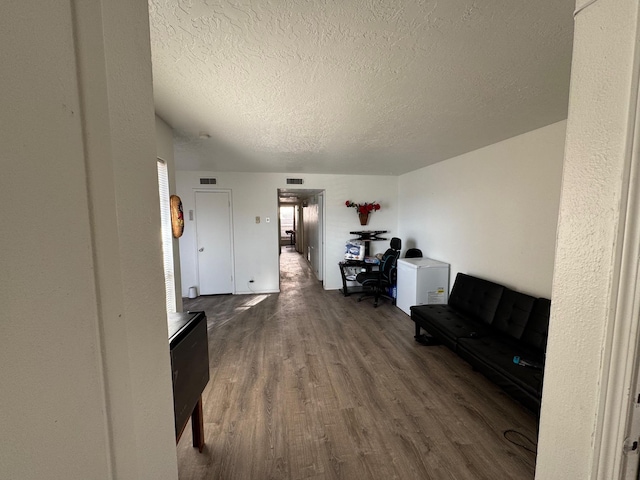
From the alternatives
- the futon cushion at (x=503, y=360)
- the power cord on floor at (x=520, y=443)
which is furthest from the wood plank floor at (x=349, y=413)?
the futon cushion at (x=503, y=360)

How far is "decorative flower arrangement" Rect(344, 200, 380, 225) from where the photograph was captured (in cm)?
507

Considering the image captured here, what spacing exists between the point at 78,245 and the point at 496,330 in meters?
3.30

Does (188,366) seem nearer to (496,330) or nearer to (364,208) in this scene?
(496,330)

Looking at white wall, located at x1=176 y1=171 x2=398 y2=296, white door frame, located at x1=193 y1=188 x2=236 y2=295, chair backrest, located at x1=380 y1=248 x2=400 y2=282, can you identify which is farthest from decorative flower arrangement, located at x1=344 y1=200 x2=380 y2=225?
white door frame, located at x1=193 y1=188 x2=236 y2=295

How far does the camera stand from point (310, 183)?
5.05 metres

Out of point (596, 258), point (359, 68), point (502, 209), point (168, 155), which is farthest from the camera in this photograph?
point (502, 209)

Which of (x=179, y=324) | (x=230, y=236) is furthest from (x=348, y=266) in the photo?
(x=179, y=324)

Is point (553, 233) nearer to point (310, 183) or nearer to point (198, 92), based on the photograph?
point (198, 92)

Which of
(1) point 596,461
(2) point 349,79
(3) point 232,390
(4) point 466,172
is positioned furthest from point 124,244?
(4) point 466,172

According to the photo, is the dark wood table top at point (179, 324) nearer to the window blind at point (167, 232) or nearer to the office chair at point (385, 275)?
the window blind at point (167, 232)

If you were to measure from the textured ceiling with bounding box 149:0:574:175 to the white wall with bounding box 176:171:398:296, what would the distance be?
2.14 m

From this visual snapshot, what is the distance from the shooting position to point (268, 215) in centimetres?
496

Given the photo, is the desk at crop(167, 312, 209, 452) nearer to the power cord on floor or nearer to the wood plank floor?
the wood plank floor

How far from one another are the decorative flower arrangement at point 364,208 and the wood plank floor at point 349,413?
2.41 metres
